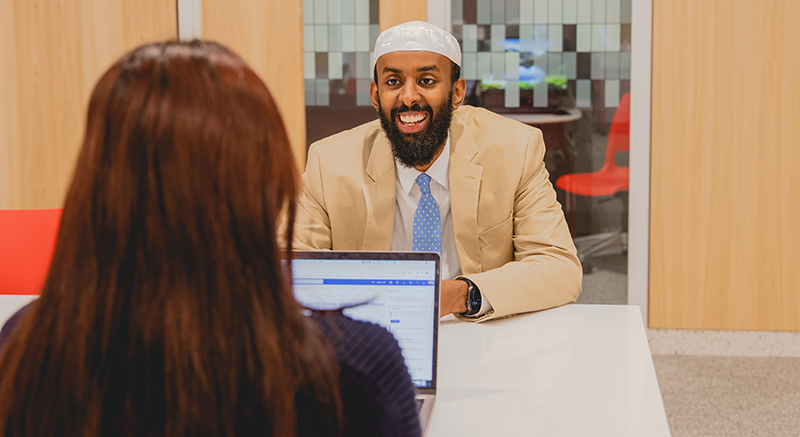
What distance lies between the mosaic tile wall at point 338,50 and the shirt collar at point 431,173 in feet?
5.02

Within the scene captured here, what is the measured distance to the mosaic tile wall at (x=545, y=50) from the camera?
10.7ft

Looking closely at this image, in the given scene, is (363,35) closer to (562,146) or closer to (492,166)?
(562,146)

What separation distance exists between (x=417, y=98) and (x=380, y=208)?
0.38 meters

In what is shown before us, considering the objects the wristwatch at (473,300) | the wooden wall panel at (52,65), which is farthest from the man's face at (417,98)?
the wooden wall panel at (52,65)

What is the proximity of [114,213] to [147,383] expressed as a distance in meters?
0.15

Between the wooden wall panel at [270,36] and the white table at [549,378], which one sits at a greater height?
the wooden wall panel at [270,36]

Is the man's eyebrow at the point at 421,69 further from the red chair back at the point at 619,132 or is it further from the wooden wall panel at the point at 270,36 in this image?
the red chair back at the point at 619,132

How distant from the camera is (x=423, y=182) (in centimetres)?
194

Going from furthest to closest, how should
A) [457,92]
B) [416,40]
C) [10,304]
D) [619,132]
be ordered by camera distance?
[619,132] < [457,92] < [416,40] < [10,304]

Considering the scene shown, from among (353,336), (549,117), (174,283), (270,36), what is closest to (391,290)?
(353,336)

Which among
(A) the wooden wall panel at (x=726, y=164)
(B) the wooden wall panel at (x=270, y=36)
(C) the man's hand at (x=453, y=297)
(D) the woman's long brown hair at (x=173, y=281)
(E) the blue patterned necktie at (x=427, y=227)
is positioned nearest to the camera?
(D) the woman's long brown hair at (x=173, y=281)

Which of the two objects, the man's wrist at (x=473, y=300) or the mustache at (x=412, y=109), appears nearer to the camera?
the man's wrist at (x=473, y=300)

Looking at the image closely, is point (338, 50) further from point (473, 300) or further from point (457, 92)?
point (473, 300)

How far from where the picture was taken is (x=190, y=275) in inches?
22.6
